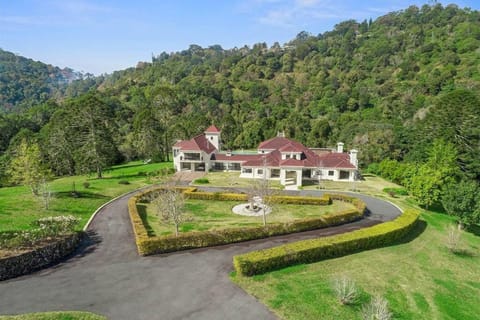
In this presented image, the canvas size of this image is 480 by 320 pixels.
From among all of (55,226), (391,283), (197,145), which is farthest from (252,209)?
(197,145)

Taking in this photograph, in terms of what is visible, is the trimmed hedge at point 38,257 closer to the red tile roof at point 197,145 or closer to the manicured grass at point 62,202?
the manicured grass at point 62,202

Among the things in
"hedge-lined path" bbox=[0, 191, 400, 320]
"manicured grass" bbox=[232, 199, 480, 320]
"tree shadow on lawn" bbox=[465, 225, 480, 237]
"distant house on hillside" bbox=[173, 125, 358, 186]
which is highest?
"distant house on hillside" bbox=[173, 125, 358, 186]

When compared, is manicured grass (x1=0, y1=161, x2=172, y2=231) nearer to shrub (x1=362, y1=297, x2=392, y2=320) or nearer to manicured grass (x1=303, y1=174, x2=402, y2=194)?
shrub (x1=362, y1=297, x2=392, y2=320)

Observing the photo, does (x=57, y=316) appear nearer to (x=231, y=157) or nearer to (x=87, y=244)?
(x=87, y=244)

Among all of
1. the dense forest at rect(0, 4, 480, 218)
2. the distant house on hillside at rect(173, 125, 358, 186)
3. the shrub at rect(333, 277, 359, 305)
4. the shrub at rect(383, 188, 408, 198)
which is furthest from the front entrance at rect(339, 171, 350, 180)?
the shrub at rect(333, 277, 359, 305)

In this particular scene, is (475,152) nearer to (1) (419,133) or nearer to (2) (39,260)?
(1) (419,133)

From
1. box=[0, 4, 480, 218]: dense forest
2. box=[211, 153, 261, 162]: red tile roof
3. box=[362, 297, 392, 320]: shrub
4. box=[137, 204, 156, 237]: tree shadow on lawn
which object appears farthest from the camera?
box=[211, 153, 261, 162]: red tile roof
